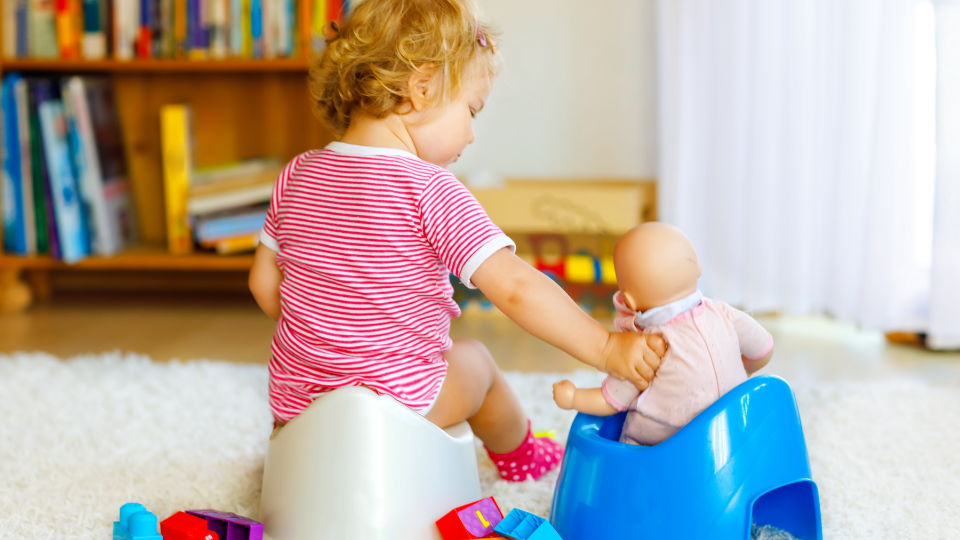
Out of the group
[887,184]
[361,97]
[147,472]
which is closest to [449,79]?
[361,97]

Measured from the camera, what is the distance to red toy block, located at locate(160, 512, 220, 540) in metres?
0.78

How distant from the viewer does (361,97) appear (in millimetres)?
851

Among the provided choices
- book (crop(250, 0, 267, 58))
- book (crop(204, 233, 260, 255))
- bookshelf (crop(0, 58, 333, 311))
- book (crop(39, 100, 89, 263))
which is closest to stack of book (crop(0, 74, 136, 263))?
book (crop(39, 100, 89, 263))

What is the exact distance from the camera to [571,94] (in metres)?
2.02

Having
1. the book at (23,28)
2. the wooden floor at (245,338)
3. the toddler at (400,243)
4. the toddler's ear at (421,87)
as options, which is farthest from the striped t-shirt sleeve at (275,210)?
the book at (23,28)

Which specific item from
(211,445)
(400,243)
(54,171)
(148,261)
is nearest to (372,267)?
(400,243)

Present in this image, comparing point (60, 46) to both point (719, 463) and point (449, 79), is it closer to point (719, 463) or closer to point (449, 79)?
point (449, 79)

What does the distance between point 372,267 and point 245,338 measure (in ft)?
3.30

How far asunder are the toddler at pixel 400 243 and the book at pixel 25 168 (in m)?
1.26

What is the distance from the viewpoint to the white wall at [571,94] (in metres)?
1.98

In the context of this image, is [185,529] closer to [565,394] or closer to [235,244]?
[565,394]

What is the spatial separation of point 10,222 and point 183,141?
0.43 metres

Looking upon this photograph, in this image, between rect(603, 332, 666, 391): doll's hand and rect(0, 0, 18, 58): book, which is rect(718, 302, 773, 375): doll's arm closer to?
rect(603, 332, 666, 391): doll's hand

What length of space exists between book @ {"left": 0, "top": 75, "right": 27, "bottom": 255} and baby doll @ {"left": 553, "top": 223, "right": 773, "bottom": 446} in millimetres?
1576
